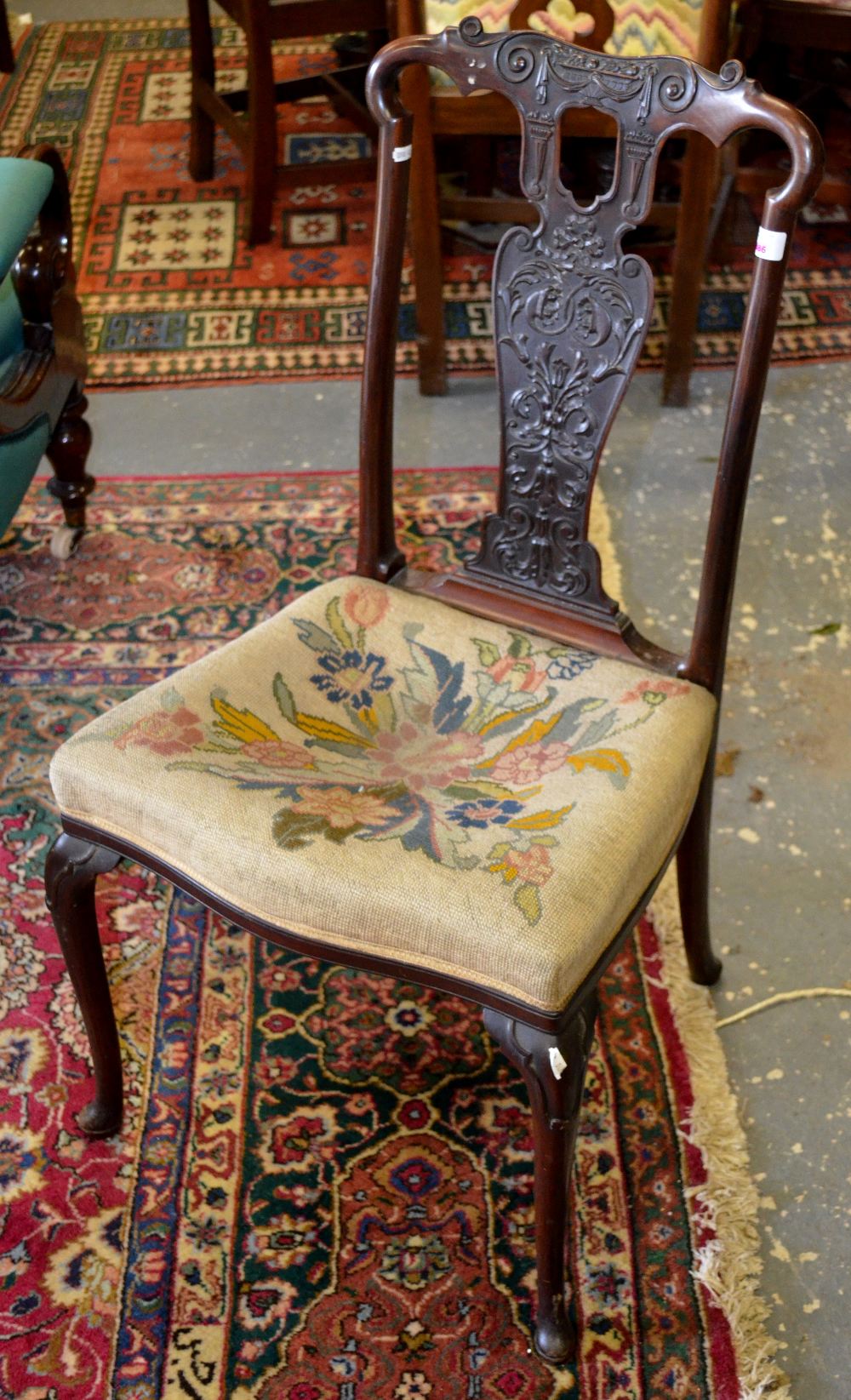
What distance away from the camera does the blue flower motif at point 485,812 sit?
117cm

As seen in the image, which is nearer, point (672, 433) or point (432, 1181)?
point (432, 1181)

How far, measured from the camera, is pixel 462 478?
2395mm

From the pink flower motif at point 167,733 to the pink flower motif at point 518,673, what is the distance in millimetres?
307

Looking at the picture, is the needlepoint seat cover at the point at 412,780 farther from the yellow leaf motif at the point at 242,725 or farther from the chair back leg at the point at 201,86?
the chair back leg at the point at 201,86

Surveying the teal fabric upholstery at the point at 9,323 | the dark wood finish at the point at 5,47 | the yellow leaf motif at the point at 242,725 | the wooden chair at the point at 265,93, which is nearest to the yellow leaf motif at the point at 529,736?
the yellow leaf motif at the point at 242,725

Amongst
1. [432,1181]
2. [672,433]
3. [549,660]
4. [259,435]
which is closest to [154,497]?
[259,435]

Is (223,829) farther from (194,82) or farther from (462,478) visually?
(194,82)

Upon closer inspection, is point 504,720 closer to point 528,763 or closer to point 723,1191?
point 528,763

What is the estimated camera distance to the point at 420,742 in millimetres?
1316

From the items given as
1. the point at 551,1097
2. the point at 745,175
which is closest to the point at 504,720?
the point at 551,1097

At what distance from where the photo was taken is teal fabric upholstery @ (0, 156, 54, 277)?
5.60ft

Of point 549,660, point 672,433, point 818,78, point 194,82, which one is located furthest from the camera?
point 818,78

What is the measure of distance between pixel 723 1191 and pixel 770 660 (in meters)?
0.90

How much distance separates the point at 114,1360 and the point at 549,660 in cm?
79
